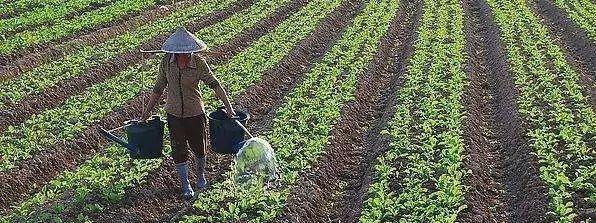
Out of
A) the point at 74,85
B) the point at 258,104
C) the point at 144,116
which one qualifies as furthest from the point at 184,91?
the point at 74,85

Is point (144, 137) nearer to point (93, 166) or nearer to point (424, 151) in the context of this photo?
point (93, 166)

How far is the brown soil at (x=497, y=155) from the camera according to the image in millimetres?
9305

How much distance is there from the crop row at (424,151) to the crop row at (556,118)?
3.60 feet

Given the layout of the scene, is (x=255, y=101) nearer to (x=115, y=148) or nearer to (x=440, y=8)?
(x=115, y=148)

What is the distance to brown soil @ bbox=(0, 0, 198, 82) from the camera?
17.9 metres

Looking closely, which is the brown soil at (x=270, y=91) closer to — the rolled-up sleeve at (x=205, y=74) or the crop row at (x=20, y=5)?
the rolled-up sleeve at (x=205, y=74)

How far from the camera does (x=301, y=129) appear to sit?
1218 centimetres

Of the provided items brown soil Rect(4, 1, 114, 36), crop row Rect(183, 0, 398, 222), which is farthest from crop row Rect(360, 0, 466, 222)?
brown soil Rect(4, 1, 114, 36)

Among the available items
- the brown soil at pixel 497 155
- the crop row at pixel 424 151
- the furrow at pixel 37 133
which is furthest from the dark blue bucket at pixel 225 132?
the furrow at pixel 37 133

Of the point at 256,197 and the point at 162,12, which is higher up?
the point at 256,197

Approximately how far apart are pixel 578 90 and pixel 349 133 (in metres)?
4.85

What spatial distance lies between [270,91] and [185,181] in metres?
6.35

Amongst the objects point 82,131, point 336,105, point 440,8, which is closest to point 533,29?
point 440,8

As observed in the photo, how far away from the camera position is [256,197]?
9.04 metres
